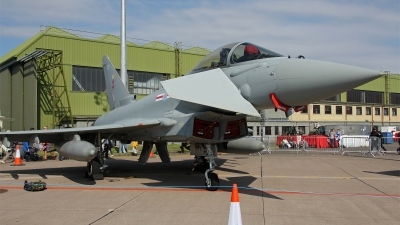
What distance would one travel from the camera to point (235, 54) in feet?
25.6

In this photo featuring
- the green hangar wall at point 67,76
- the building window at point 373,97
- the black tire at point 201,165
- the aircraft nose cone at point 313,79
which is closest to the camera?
the aircraft nose cone at point 313,79

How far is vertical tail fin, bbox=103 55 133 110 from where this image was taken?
12.8 metres

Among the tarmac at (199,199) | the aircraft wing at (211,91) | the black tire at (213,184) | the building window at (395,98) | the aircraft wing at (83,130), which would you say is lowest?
the tarmac at (199,199)

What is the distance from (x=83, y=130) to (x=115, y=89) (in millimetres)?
3973

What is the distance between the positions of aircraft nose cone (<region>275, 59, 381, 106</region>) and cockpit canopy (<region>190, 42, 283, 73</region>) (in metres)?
0.80

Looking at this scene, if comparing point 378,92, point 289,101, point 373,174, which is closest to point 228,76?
point 289,101

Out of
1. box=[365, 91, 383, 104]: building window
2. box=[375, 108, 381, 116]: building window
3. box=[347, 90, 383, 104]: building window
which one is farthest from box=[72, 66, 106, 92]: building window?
box=[375, 108, 381, 116]: building window

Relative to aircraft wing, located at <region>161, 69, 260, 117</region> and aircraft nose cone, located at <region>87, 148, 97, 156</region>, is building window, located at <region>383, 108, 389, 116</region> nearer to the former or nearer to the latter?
aircraft wing, located at <region>161, 69, 260, 117</region>

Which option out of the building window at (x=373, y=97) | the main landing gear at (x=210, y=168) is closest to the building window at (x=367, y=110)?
the building window at (x=373, y=97)

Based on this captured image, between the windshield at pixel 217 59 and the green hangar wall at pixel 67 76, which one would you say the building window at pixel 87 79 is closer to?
the green hangar wall at pixel 67 76

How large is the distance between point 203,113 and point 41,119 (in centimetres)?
2205

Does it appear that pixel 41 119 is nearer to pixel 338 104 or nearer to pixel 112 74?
pixel 112 74

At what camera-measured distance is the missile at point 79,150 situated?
8.60m

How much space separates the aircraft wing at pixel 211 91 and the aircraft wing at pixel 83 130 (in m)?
1.29
